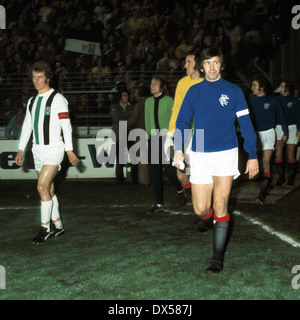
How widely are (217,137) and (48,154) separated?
2.21 meters

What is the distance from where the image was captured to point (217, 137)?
14.3 feet

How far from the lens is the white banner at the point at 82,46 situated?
46.6 feet

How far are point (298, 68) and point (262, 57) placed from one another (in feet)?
7.16

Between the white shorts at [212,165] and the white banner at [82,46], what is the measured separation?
10.4 metres

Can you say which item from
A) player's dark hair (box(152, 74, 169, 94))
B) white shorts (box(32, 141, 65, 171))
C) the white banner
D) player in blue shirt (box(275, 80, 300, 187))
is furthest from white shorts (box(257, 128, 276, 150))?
the white banner

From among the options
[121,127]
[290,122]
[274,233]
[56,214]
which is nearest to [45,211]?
[56,214]

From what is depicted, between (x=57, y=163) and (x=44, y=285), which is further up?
(x=57, y=163)

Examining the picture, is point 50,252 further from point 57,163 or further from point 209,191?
point 209,191

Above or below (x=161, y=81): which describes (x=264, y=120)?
below

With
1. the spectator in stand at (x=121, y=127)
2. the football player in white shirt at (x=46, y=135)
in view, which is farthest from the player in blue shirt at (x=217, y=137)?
the spectator in stand at (x=121, y=127)

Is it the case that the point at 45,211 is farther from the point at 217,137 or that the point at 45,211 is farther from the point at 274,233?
the point at 274,233

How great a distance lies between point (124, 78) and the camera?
12398mm

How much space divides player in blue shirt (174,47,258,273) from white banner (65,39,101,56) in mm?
10316
